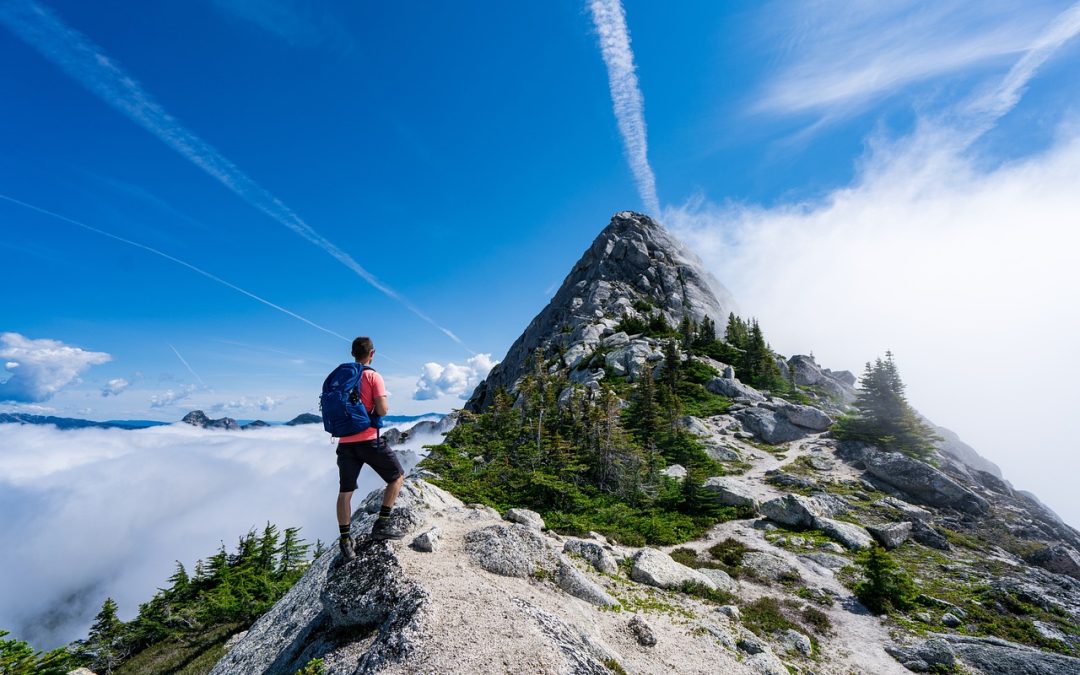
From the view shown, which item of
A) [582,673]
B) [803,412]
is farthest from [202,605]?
[803,412]

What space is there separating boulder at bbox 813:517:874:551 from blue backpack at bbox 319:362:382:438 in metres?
26.9

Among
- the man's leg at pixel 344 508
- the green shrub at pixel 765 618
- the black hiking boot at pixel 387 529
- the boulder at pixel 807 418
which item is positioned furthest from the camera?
the boulder at pixel 807 418

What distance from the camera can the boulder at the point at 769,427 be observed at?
4662 cm

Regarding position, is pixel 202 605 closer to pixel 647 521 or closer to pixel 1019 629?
pixel 647 521

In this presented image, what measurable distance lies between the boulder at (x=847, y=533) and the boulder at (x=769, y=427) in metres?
22.7

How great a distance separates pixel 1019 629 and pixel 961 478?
33415mm

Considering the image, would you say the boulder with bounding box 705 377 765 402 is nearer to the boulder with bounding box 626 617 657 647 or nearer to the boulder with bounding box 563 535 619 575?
the boulder with bounding box 563 535 619 575

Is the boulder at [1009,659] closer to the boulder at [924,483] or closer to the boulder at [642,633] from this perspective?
the boulder at [642,633]

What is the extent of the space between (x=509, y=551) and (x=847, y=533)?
74.9 feet

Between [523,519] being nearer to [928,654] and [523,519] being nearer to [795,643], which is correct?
[795,643]

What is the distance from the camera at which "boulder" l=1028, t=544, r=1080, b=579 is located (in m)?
22.5

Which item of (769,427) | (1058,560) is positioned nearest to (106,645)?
(769,427)

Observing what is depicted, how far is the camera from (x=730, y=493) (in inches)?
1078

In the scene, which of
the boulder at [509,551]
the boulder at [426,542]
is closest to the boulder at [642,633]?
the boulder at [509,551]
